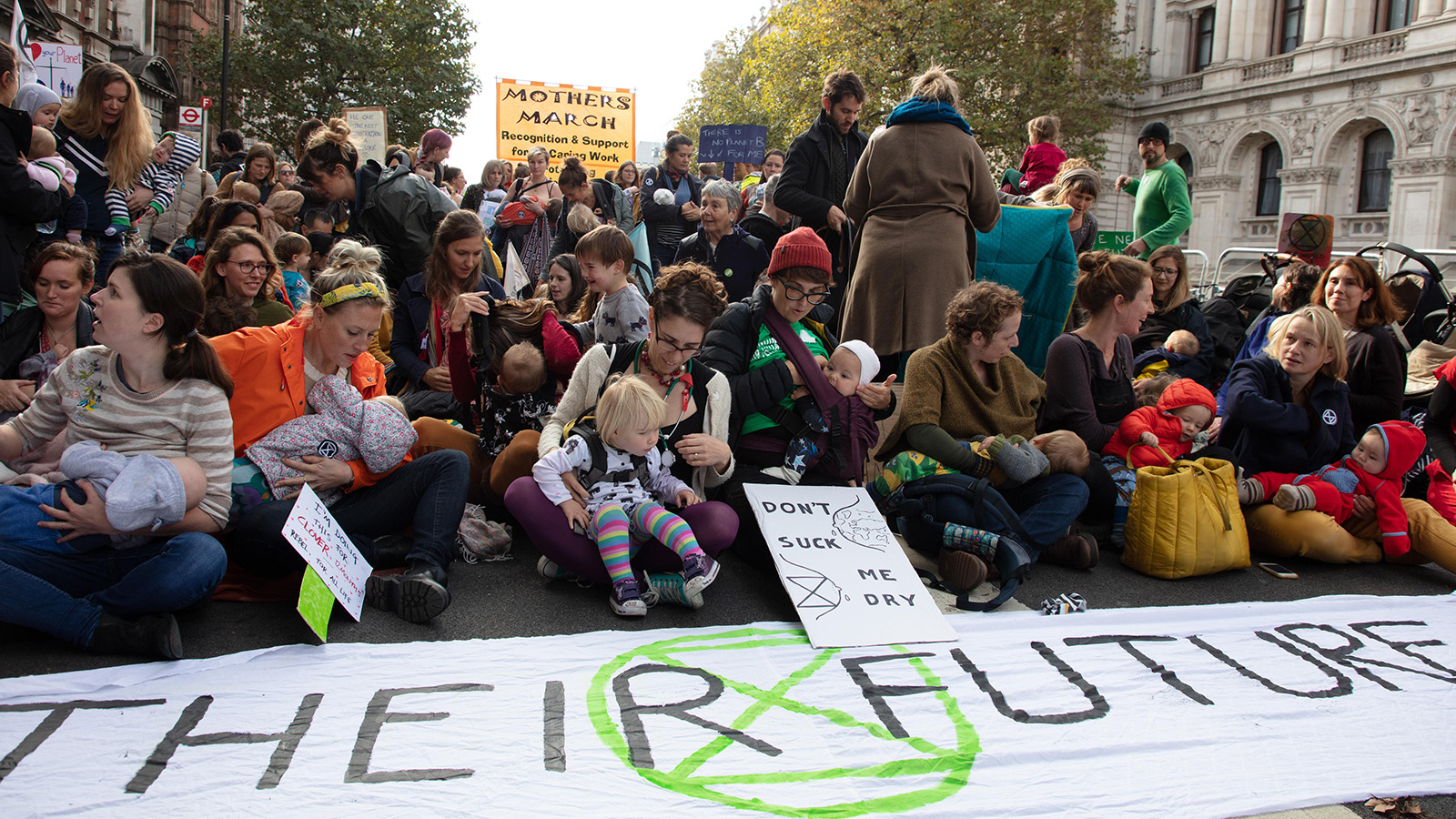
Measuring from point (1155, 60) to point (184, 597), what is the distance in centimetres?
3667

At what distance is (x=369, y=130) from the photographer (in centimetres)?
1221

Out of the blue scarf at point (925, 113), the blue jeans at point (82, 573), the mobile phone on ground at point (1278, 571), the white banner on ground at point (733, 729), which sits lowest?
the white banner on ground at point (733, 729)

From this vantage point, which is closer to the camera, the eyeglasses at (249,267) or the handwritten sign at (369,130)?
the eyeglasses at (249,267)

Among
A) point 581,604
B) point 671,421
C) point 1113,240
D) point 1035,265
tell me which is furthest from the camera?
point 1113,240

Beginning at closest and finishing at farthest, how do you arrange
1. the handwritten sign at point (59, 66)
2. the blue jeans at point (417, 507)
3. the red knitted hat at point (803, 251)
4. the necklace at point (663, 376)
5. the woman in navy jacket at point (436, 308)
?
1. the blue jeans at point (417, 507)
2. the necklace at point (663, 376)
3. the red knitted hat at point (803, 251)
4. the woman in navy jacket at point (436, 308)
5. the handwritten sign at point (59, 66)

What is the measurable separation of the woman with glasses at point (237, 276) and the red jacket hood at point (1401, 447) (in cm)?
543

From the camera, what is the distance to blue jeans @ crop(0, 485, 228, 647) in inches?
120

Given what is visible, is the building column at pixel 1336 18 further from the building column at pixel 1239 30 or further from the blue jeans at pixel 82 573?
the blue jeans at pixel 82 573

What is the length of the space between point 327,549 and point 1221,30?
35.3 metres

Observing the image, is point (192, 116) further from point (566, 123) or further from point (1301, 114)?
point (1301, 114)

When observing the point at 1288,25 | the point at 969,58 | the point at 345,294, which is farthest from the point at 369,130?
the point at 1288,25

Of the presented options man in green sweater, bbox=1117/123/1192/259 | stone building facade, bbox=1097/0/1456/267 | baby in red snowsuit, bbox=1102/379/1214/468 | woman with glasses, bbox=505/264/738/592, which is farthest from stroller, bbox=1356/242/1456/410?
stone building facade, bbox=1097/0/1456/267

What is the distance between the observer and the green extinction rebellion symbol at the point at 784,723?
257 centimetres

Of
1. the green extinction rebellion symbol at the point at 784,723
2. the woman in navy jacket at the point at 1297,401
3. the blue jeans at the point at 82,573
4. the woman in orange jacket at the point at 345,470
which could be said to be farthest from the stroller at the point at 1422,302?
the blue jeans at the point at 82,573
